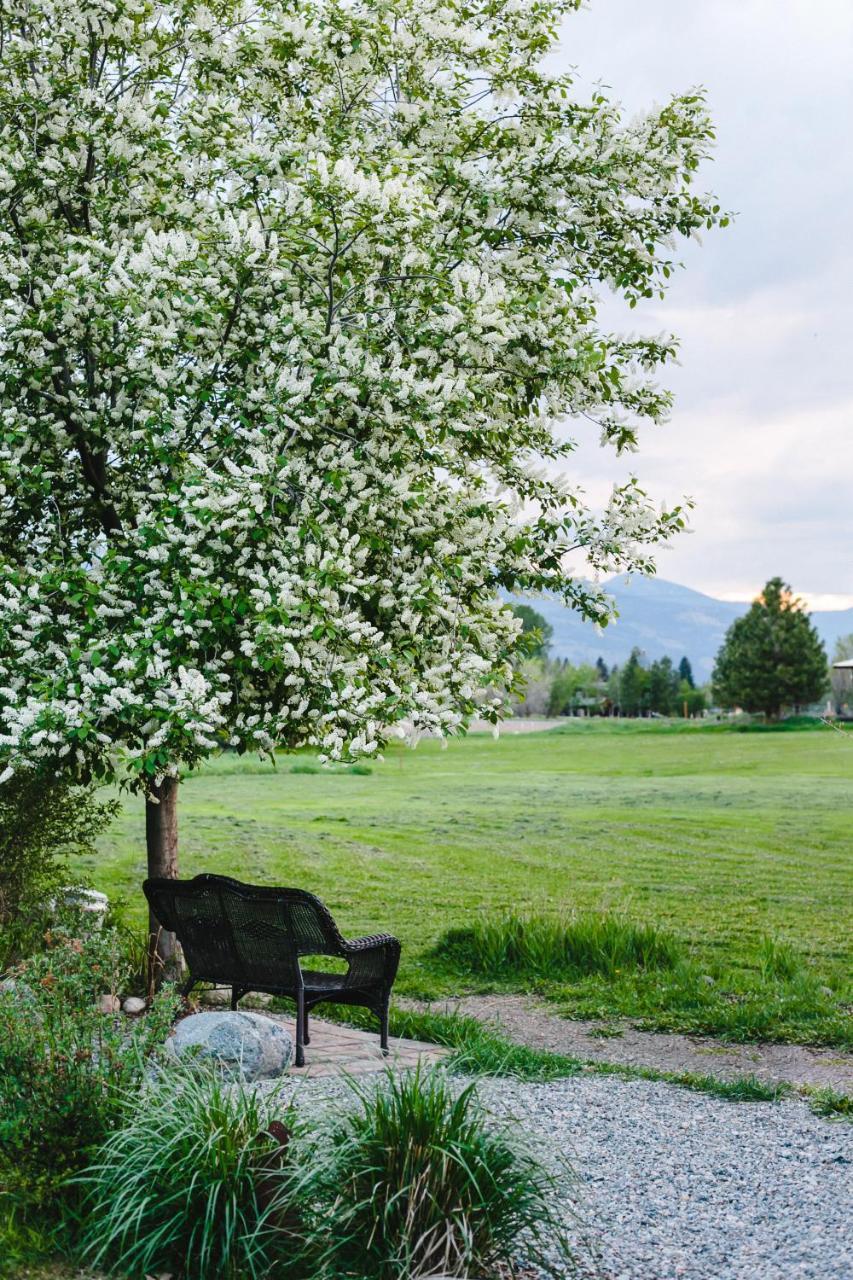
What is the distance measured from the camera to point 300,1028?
7781 mm

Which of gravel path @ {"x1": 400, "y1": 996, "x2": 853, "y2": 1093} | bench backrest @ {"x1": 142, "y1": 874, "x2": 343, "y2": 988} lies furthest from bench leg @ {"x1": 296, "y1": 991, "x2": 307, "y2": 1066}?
gravel path @ {"x1": 400, "y1": 996, "x2": 853, "y2": 1093}

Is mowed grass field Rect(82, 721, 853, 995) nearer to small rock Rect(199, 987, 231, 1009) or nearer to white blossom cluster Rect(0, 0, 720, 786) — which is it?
small rock Rect(199, 987, 231, 1009)

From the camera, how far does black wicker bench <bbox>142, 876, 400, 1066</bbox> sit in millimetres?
7906

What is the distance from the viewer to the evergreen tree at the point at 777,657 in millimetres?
69188

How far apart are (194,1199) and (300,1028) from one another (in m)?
3.25

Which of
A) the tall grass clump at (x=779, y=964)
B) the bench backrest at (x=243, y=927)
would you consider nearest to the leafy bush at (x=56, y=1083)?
the bench backrest at (x=243, y=927)

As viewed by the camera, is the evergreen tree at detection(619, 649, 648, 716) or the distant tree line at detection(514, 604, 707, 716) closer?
the distant tree line at detection(514, 604, 707, 716)

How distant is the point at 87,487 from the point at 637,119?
5.15m

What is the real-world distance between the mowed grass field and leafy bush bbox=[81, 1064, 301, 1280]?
20.2 feet

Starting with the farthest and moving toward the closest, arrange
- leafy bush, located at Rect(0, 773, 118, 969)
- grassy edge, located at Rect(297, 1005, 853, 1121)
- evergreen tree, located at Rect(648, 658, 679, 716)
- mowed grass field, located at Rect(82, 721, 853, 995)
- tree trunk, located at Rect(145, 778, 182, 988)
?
evergreen tree, located at Rect(648, 658, 679, 716), mowed grass field, located at Rect(82, 721, 853, 995), tree trunk, located at Rect(145, 778, 182, 988), leafy bush, located at Rect(0, 773, 118, 969), grassy edge, located at Rect(297, 1005, 853, 1121)

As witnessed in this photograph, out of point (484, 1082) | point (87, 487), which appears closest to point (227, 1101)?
point (484, 1082)

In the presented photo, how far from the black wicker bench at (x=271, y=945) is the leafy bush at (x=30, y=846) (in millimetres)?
1604

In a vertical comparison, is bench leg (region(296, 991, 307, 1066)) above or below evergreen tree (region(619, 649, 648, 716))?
below

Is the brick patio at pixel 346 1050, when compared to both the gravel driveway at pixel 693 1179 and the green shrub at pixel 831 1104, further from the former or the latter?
the green shrub at pixel 831 1104
